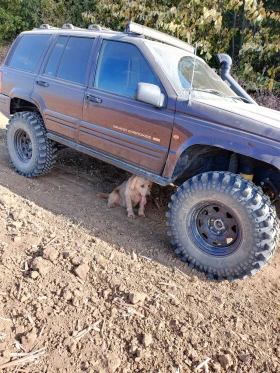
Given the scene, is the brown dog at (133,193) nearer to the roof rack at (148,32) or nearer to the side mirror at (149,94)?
the side mirror at (149,94)

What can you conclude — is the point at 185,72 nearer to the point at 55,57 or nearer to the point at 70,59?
the point at 70,59

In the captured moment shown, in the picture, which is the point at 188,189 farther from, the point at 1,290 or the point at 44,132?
the point at 44,132

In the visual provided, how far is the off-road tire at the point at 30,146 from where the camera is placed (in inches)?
178

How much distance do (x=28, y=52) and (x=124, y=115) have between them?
88.9 inches

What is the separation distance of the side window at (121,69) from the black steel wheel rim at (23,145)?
173 centimetres

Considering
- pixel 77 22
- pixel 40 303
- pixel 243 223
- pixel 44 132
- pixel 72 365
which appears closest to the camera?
pixel 72 365

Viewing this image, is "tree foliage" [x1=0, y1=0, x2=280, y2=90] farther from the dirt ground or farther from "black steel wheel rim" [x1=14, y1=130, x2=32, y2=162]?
the dirt ground

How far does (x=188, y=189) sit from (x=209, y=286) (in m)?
0.91

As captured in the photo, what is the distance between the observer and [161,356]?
2121 millimetres

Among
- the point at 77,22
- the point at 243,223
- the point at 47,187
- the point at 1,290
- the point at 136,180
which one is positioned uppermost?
the point at 77,22

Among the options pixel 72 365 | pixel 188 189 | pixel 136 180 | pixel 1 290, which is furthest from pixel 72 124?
pixel 72 365

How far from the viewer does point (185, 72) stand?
348cm

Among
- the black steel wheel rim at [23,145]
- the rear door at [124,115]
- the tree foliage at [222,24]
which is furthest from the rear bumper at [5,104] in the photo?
the tree foliage at [222,24]

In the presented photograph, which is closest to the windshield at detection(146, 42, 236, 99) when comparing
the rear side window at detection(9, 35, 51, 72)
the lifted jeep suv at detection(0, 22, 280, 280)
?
the lifted jeep suv at detection(0, 22, 280, 280)
